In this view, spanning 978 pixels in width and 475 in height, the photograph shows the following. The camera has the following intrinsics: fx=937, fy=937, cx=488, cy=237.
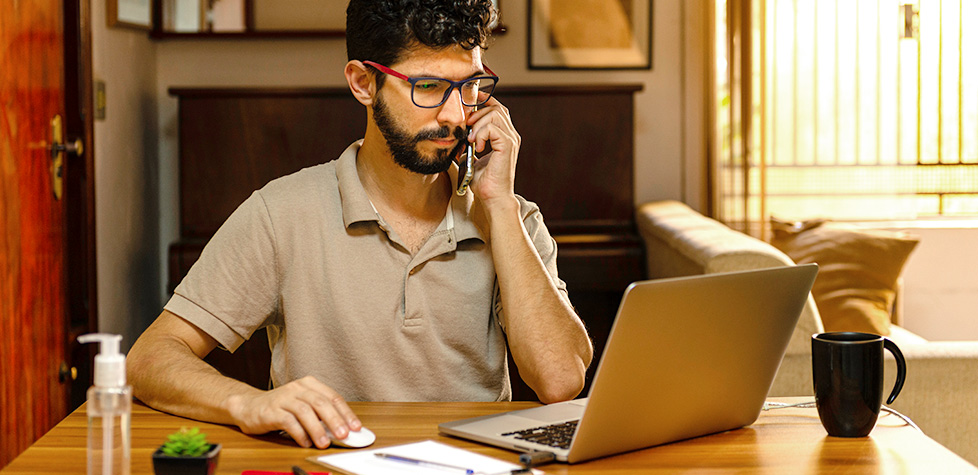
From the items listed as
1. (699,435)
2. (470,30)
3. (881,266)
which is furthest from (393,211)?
(881,266)

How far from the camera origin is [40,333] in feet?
7.77

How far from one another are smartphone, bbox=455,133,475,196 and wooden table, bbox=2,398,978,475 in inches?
18.6

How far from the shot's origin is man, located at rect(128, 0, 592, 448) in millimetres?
1478

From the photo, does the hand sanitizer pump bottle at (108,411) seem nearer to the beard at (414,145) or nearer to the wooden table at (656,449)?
the wooden table at (656,449)

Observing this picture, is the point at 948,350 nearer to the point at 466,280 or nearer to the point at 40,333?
the point at 466,280

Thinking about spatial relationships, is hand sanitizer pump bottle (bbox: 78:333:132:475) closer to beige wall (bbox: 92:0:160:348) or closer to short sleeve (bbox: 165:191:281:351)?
short sleeve (bbox: 165:191:281:351)

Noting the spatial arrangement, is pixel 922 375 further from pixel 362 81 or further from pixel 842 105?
pixel 842 105

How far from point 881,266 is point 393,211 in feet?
7.37

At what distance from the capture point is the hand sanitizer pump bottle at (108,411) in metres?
Result: 0.79

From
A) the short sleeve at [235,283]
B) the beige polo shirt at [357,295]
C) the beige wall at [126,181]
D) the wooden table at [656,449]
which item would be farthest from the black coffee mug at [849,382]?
the beige wall at [126,181]

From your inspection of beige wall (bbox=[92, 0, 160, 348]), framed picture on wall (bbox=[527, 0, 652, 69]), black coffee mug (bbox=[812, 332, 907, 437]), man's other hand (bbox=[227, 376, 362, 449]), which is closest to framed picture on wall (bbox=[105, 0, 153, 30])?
beige wall (bbox=[92, 0, 160, 348])

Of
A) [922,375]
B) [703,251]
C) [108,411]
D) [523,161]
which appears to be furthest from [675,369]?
[523,161]

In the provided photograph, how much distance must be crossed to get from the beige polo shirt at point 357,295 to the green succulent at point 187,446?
602mm

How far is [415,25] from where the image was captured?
58.6 inches
